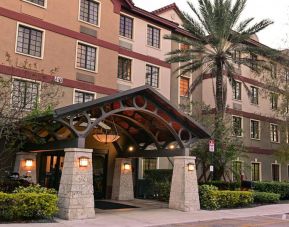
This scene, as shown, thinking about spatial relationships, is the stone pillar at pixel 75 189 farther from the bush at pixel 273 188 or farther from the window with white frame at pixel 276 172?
the window with white frame at pixel 276 172

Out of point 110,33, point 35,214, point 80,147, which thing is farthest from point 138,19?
point 35,214

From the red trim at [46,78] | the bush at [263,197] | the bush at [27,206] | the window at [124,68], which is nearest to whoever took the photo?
the bush at [27,206]

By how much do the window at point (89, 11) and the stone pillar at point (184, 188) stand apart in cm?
1100

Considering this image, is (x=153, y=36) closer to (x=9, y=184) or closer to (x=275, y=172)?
(x=9, y=184)

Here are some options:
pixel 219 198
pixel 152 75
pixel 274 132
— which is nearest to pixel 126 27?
pixel 152 75

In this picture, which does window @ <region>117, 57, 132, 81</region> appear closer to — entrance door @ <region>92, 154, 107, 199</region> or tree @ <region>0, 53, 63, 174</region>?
entrance door @ <region>92, 154, 107, 199</region>

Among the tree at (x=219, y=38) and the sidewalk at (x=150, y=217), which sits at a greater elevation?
the tree at (x=219, y=38)

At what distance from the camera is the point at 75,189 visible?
14508mm

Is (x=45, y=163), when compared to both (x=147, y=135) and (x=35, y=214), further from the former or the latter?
(x=35, y=214)

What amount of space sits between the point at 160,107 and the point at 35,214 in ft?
23.9

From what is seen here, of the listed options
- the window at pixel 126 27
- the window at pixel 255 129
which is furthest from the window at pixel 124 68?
the window at pixel 255 129

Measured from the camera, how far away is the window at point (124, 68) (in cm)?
2652

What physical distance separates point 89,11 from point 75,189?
13.7 m

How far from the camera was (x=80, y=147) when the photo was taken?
14938mm
